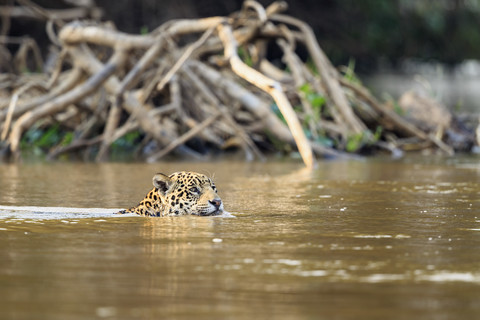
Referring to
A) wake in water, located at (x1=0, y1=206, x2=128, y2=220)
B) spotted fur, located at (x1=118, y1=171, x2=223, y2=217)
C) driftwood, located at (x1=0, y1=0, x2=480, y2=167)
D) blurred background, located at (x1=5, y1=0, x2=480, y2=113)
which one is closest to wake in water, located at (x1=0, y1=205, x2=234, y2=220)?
wake in water, located at (x1=0, y1=206, x2=128, y2=220)

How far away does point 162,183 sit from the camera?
722cm

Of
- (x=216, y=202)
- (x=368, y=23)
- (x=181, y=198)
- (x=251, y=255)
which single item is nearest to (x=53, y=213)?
(x=181, y=198)

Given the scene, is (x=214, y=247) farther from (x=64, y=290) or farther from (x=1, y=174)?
(x=1, y=174)

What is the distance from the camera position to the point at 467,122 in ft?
63.3

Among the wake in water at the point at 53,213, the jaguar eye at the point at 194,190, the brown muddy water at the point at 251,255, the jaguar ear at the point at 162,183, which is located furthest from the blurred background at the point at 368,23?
the jaguar eye at the point at 194,190

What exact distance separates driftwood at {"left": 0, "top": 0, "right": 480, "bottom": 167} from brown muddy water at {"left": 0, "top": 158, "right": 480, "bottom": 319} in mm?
4161

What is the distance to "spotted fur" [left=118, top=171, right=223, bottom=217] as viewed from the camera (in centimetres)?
703

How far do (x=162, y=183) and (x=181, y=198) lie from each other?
181mm

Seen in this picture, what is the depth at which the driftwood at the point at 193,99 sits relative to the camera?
45.3 feet

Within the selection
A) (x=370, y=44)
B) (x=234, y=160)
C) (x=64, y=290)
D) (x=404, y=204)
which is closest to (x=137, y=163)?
(x=234, y=160)

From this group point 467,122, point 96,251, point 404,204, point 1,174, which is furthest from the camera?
point 467,122

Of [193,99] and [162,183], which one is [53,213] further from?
[193,99]

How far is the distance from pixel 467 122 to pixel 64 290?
15.7m

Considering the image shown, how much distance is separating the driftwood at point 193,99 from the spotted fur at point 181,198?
19.0ft
